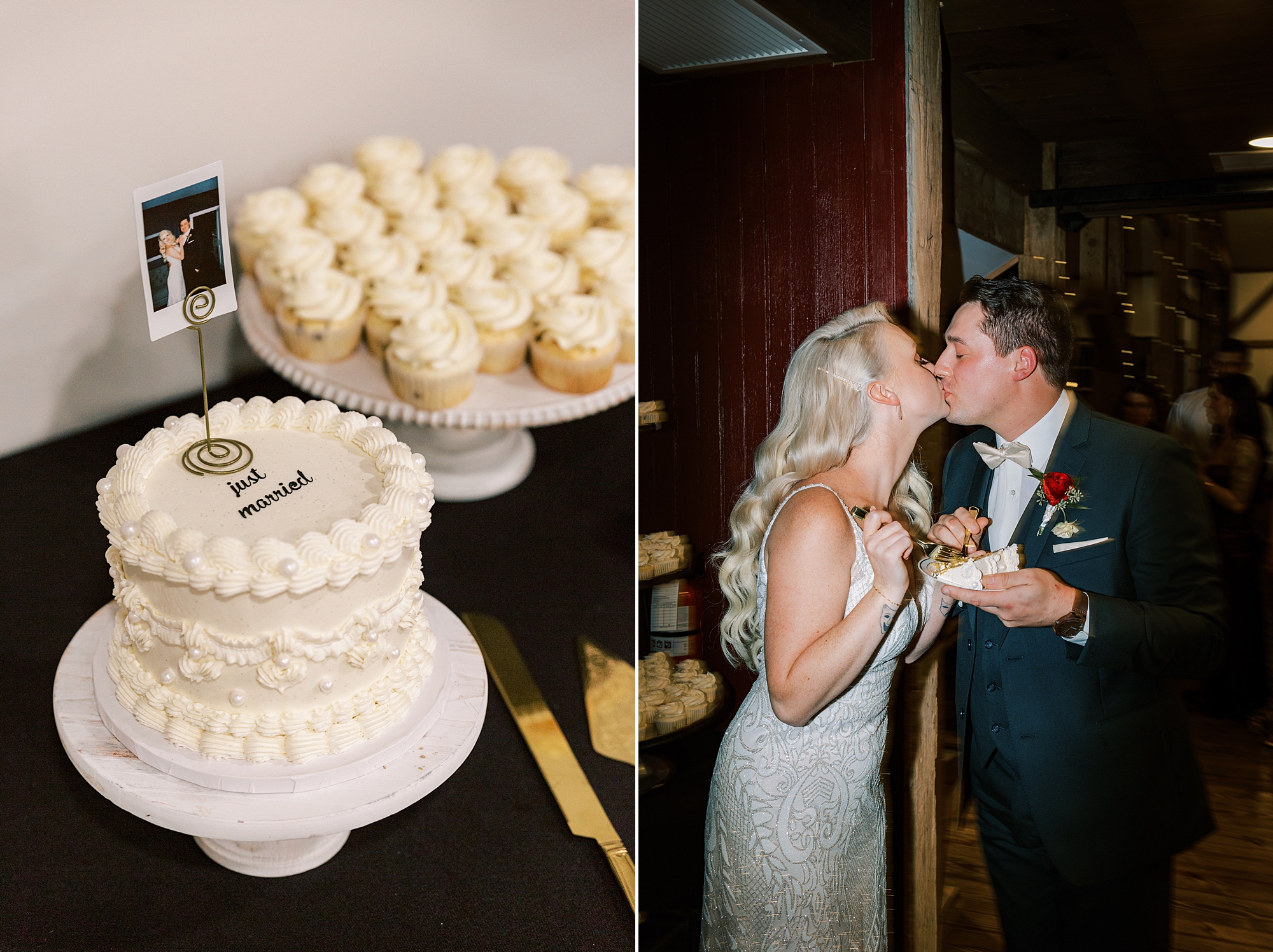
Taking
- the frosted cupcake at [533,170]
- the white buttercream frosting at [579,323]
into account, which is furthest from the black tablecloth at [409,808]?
the frosted cupcake at [533,170]

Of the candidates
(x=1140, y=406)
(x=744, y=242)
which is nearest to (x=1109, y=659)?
(x=1140, y=406)

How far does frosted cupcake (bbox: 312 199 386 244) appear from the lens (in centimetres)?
113

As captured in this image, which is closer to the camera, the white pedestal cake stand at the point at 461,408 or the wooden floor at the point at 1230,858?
the wooden floor at the point at 1230,858

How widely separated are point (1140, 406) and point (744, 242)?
1.60 ft

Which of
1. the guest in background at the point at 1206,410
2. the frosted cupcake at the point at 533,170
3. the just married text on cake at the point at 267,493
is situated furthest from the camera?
the frosted cupcake at the point at 533,170

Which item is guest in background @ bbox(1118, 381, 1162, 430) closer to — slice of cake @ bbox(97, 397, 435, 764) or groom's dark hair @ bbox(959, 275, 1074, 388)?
groom's dark hair @ bbox(959, 275, 1074, 388)

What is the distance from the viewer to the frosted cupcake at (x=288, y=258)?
1.13m

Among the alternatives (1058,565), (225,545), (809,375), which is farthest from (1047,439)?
(225,545)

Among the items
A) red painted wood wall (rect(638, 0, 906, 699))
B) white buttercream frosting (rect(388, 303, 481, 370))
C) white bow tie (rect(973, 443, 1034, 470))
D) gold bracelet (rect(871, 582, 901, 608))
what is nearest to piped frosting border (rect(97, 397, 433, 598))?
white buttercream frosting (rect(388, 303, 481, 370))

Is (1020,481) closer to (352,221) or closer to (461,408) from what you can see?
(461,408)

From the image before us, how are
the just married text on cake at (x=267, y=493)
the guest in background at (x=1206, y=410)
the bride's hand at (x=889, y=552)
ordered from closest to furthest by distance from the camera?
the guest in background at (x=1206, y=410) < the bride's hand at (x=889, y=552) < the just married text on cake at (x=267, y=493)

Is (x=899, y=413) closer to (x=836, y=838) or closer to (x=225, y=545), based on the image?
(x=836, y=838)

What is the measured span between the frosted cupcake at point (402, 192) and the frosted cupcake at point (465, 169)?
18 mm

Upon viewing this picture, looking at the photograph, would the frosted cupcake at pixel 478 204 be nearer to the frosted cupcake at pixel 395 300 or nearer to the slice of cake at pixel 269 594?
the frosted cupcake at pixel 395 300
